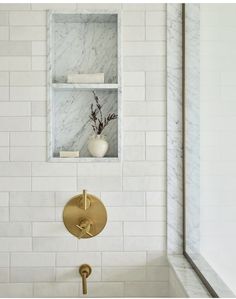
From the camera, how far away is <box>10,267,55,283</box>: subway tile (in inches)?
91.0

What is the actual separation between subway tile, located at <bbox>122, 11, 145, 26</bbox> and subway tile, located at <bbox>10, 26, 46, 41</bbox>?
443 mm

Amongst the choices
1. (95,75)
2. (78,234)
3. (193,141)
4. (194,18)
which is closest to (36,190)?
(78,234)

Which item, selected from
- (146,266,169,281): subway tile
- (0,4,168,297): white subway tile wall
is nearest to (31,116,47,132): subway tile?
(0,4,168,297): white subway tile wall

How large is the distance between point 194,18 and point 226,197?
99cm

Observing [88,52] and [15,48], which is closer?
[15,48]

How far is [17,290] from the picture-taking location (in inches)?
90.8

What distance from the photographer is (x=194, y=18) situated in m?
2.20

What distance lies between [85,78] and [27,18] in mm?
452

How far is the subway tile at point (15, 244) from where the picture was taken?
7.58 ft

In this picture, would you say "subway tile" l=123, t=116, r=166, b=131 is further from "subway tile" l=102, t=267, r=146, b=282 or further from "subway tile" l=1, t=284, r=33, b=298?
"subway tile" l=1, t=284, r=33, b=298

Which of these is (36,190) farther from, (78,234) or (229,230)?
(229,230)

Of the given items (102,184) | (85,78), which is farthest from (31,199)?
(85,78)

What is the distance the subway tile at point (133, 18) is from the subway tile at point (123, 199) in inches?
36.6

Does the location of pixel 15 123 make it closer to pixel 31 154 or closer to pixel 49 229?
pixel 31 154
